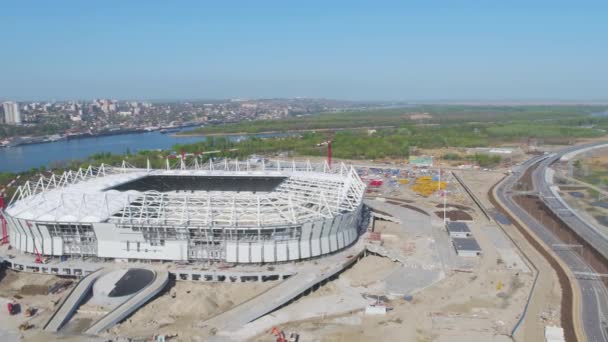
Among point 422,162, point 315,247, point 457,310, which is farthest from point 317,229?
point 422,162

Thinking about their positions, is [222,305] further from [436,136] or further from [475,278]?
[436,136]

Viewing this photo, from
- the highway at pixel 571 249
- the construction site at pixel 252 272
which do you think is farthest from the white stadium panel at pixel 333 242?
the highway at pixel 571 249

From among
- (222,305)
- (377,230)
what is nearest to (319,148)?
(377,230)

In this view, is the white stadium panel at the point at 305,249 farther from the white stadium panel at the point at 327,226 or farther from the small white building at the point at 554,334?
the small white building at the point at 554,334

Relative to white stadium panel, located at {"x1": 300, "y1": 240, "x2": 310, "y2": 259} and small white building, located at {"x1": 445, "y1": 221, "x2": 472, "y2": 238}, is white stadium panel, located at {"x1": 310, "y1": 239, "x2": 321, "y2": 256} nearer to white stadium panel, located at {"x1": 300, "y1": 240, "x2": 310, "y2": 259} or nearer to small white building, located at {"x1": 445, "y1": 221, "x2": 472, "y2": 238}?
white stadium panel, located at {"x1": 300, "y1": 240, "x2": 310, "y2": 259}

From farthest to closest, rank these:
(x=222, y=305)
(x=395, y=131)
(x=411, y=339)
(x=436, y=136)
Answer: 1. (x=395, y=131)
2. (x=436, y=136)
3. (x=222, y=305)
4. (x=411, y=339)

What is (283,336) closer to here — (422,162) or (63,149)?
(422,162)

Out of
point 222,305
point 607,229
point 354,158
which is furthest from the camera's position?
point 354,158
